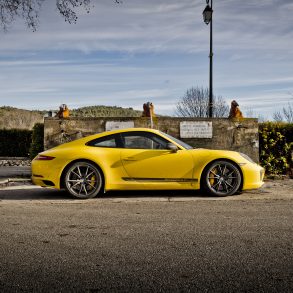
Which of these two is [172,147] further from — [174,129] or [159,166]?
[174,129]

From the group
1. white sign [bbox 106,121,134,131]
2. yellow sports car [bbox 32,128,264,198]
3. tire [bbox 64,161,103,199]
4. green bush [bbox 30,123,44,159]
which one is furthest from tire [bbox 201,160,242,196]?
green bush [bbox 30,123,44,159]

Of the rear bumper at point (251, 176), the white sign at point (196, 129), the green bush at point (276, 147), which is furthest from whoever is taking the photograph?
the white sign at point (196, 129)

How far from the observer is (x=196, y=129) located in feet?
40.3

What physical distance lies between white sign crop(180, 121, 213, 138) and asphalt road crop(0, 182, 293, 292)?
15.9 ft

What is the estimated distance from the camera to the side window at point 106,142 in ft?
27.5

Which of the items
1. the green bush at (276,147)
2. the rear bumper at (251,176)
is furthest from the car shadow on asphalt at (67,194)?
the green bush at (276,147)

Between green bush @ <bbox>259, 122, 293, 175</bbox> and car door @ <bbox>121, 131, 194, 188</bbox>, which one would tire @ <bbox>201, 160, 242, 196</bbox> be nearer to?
car door @ <bbox>121, 131, 194, 188</bbox>

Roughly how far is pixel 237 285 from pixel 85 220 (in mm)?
2946

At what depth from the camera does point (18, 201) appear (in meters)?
7.91

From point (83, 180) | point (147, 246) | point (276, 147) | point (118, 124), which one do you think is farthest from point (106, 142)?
point (276, 147)

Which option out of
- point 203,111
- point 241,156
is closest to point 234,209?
point 241,156

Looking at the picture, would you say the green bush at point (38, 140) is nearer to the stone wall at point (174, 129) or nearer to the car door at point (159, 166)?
the stone wall at point (174, 129)

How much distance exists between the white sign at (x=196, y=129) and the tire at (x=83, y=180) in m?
4.60

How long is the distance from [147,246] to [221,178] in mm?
3937
